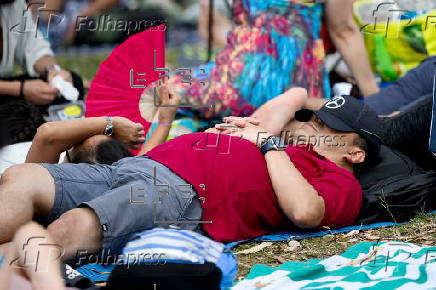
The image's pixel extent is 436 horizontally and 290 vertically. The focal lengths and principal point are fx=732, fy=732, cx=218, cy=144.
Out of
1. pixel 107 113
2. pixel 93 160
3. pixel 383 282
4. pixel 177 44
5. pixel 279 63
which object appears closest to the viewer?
pixel 383 282

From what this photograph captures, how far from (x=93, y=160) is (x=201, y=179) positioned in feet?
2.13

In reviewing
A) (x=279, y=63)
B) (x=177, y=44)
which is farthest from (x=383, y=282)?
(x=177, y=44)

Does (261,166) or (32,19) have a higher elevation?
(32,19)

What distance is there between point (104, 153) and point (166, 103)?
1.90ft

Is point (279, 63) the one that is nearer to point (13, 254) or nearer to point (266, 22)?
point (266, 22)

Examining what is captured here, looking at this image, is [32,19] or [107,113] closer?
[107,113]

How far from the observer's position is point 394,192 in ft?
11.8

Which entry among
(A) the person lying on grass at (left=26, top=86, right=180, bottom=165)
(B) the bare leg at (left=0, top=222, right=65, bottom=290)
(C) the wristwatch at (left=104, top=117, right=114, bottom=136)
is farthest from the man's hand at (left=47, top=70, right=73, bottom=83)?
(B) the bare leg at (left=0, top=222, right=65, bottom=290)

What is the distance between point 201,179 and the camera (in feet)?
10.2

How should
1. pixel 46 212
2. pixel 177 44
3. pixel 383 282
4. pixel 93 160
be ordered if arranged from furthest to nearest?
pixel 177 44 < pixel 93 160 < pixel 46 212 < pixel 383 282

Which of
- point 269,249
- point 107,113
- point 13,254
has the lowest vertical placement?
point 269,249
